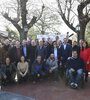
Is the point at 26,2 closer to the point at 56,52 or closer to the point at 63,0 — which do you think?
the point at 63,0

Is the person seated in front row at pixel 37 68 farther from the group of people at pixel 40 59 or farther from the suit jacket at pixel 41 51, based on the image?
the suit jacket at pixel 41 51

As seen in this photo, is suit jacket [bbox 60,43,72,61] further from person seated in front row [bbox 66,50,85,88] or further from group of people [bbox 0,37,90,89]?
person seated in front row [bbox 66,50,85,88]

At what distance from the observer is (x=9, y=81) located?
12.7 meters

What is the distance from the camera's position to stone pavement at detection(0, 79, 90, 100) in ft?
35.8

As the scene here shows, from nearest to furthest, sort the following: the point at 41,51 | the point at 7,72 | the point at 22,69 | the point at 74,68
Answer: the point at 74,68 → the point at 7,72 → the point at 22,69 → the point at 41,51

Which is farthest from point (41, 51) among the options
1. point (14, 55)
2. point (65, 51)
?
point (14, 55)

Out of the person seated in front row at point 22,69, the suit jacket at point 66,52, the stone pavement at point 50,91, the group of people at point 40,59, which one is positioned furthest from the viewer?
the suit jacket at point 66,52

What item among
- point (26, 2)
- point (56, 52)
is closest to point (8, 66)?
point (56, 52)

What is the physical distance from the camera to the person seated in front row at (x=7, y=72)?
12267 mm

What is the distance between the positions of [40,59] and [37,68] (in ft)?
1.28

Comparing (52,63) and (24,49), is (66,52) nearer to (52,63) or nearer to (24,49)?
(52,63)

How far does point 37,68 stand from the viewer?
1270 centimetres

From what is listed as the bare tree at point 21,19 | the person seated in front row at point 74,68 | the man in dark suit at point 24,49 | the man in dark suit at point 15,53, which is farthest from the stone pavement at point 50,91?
the bare tree at point 21,19

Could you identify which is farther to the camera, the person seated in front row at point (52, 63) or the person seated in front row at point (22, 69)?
the person seated in front row at point (52, 63)
